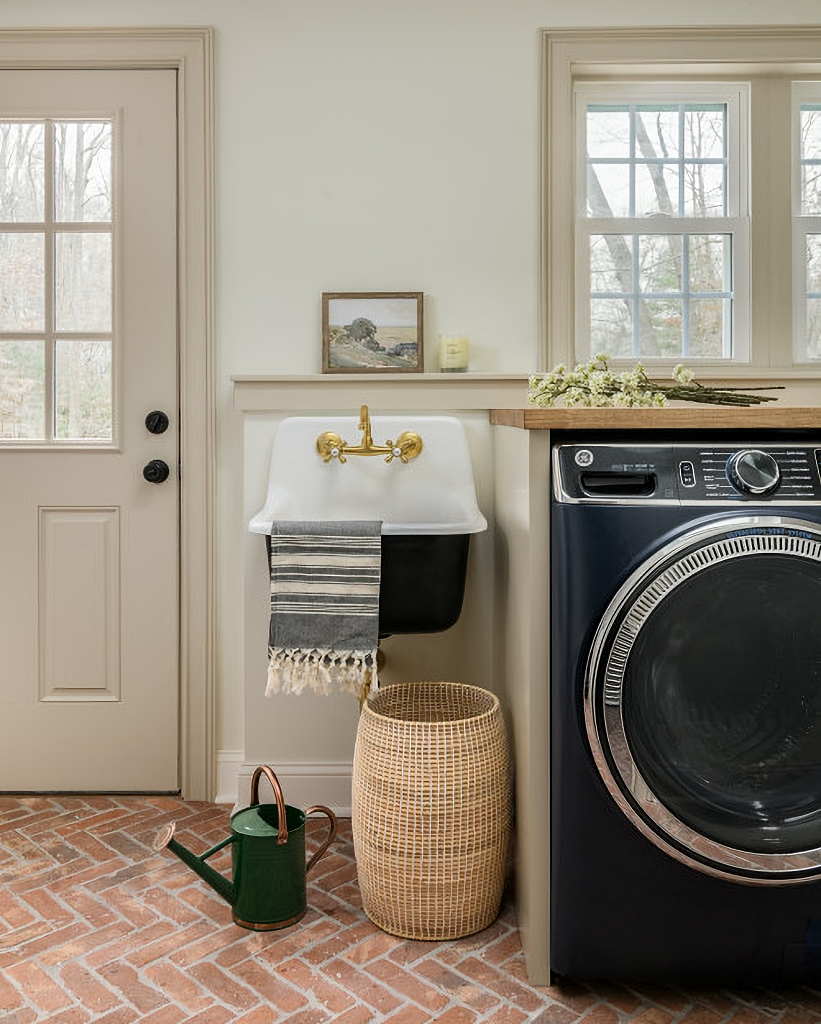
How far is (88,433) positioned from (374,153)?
114cm

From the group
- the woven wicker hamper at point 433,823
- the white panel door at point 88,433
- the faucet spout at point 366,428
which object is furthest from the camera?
the white panel door at point 88,433

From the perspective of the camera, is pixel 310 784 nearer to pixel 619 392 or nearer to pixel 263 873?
pixel 263 873

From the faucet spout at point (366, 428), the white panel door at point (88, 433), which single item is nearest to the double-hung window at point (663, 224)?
the faucet spout at point (366, 428)

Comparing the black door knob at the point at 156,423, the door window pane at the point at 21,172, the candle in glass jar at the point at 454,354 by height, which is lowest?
the black door knob at the point at 156,423

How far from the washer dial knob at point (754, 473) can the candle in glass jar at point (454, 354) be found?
105 centimetres

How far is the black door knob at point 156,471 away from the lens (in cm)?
263

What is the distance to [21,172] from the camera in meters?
2.65

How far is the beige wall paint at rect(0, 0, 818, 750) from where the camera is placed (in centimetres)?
259

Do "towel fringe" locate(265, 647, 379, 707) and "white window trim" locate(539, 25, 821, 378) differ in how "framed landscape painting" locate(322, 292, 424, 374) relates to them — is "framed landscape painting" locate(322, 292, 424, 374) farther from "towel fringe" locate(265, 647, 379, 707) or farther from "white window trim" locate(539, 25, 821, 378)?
"towel fringe" locate(265, 647, 379, 707)

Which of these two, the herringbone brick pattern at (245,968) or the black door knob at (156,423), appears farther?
the black door knob at (156,423)

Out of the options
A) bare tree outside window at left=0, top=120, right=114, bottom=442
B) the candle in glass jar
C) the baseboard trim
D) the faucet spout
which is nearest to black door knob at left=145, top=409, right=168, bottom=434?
bare tree outside window at left=0, top=120, right=114, bottom=442

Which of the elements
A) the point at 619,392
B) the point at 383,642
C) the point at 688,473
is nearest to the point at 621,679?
the point at 688,473

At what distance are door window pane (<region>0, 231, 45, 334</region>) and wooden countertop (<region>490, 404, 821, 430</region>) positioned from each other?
1.69m

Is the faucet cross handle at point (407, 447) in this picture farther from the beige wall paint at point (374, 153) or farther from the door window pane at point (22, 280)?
the door window pane at point (22, 280)
